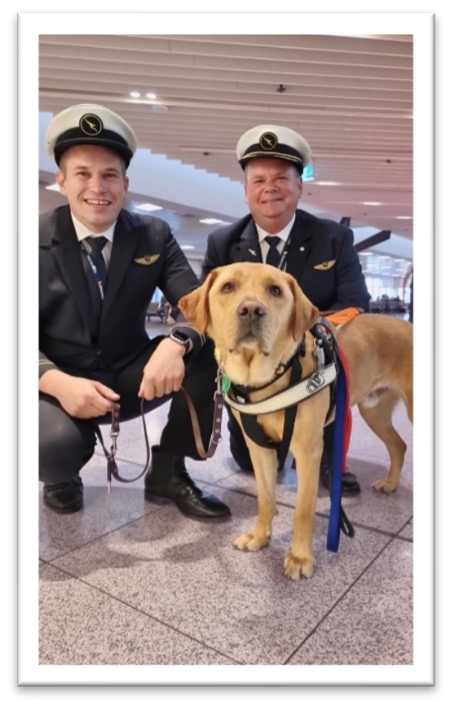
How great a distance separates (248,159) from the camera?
201 centimetres

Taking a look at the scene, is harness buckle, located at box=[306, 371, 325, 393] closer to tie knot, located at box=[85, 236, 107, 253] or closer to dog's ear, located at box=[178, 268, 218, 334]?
dog's ear, located at box=[178, 268, 218, 334]

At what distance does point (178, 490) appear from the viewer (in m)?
2.14

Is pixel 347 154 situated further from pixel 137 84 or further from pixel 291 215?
pixel 137 84

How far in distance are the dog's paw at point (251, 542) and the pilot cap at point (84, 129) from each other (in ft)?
5.40

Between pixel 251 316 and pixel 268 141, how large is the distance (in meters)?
0.97

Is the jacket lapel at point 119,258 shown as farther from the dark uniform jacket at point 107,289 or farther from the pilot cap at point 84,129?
the pilot cap at point 84,129

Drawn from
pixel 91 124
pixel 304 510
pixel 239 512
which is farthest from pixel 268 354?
pixel 91 124

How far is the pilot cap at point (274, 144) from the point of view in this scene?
189 cm

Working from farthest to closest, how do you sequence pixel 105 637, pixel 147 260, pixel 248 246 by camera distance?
pixel 248 246
pixel 147 260
pixel 105 637

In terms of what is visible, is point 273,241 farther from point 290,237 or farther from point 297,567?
point 297,567

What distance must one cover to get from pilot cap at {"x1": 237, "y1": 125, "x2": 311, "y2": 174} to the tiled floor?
1.36 metres
